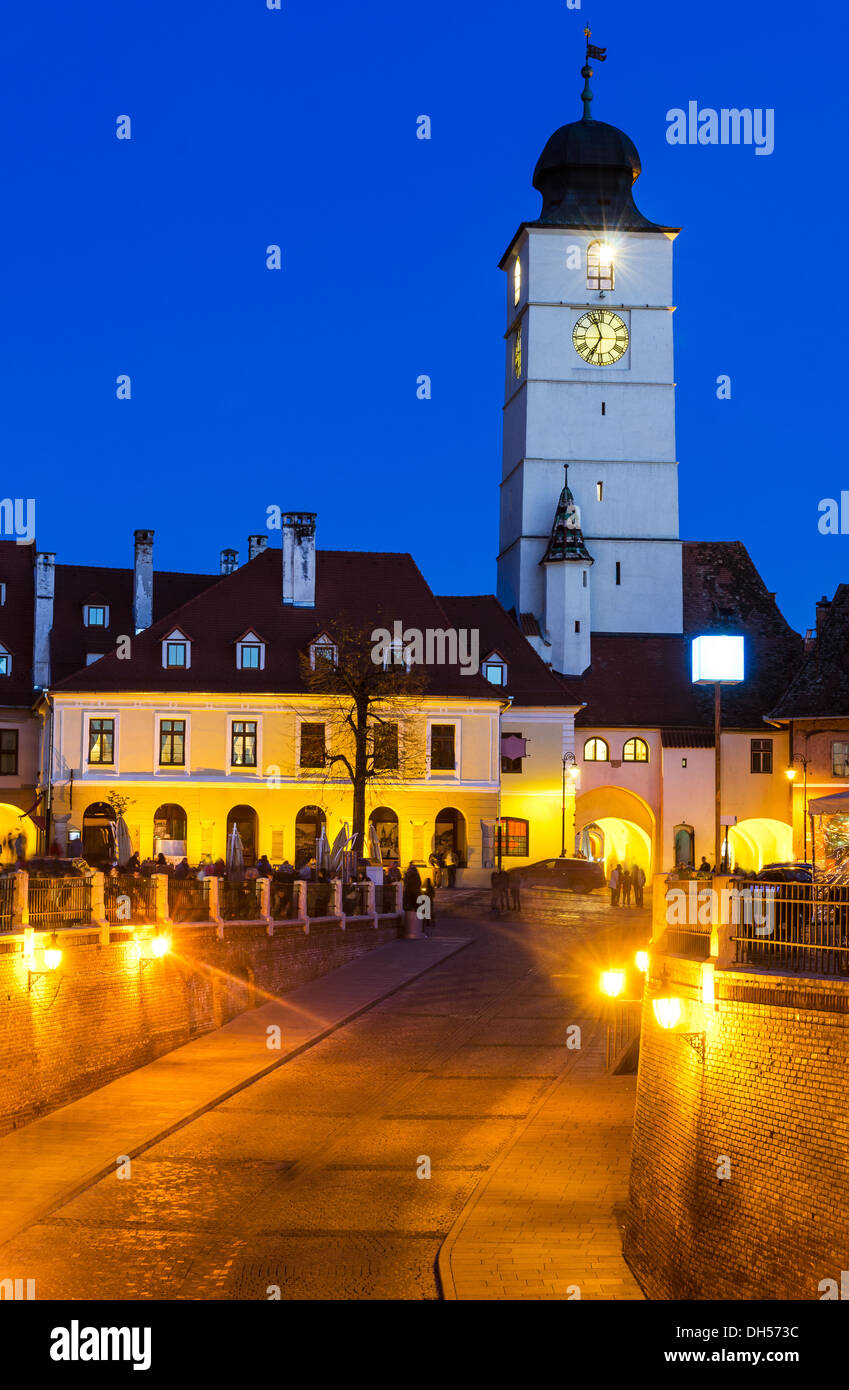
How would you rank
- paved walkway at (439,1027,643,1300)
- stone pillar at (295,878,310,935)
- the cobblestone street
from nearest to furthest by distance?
paved walkway at (439,1027,643,1300) < the cobblestone street < stone pillar at (295,878,310,935)

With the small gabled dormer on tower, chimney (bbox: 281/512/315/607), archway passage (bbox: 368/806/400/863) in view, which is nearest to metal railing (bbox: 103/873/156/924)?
archway passage (bbox: 368/806/400/863)

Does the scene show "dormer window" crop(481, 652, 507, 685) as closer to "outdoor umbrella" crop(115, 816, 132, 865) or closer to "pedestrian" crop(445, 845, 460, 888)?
"pedestrian" crop(445, 845, 460, 888)

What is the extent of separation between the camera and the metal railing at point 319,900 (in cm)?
3644

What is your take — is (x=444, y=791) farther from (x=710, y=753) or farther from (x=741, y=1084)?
(x=741, y=1084)

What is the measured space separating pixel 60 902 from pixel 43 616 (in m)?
33.6

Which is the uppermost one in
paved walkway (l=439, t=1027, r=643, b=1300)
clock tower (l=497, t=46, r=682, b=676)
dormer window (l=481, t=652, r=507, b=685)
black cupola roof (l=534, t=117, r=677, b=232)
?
black cupola roof (l=534, t=117, r=677, b=232)

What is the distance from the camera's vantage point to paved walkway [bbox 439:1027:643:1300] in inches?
693

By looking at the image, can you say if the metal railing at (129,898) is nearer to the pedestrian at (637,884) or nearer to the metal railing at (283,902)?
the metal railing at (283,902)

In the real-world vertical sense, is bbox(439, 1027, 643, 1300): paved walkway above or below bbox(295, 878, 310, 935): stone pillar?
below

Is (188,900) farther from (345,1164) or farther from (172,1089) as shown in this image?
(345,1164)

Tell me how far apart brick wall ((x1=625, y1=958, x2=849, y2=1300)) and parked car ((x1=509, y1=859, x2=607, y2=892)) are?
107ft

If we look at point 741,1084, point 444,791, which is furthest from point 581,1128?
point 444,791

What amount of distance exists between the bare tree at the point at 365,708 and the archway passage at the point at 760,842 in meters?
15.2
